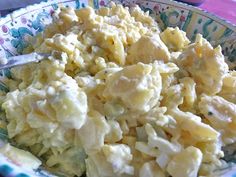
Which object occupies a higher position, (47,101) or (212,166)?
(47,101)

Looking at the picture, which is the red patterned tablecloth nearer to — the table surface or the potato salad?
the table surface

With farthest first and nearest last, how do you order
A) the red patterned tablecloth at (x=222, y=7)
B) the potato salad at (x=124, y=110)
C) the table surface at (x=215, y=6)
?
the red patterned tablecloth at (x=222, y=7) → the table surface at (x=215, y=6) → the potato salad at (x=124, y=110)

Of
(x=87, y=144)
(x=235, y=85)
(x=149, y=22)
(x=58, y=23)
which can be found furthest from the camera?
(x=149, y=22)

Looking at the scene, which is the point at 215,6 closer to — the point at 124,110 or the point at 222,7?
the point at 222,7

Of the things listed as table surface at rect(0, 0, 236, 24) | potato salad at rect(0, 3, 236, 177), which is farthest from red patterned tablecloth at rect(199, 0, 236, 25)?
potato salad at rect(0, 3, 236, 177)

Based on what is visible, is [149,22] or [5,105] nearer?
[5,105]

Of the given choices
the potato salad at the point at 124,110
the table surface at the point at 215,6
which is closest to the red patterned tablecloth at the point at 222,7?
the table surface at the point at 215,6

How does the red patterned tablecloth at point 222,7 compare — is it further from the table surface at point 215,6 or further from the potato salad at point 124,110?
the potato salad at point 124,110

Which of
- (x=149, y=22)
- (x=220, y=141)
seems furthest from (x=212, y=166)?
(x=149, y=22)

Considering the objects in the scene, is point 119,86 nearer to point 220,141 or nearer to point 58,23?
point 220,141
